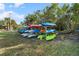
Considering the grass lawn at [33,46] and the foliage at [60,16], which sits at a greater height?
the foliage at [60,16]

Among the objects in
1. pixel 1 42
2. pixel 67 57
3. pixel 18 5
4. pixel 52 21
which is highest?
pixel 18 5

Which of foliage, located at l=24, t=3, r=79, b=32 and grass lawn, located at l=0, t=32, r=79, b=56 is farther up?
foliage, located at l=24, t=3, r=79, b=32

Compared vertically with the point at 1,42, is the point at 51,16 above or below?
above

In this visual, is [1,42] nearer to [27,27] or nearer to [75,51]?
[27,27]

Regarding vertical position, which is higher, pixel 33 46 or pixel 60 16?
pixel 60 16

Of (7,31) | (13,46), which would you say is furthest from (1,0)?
(13,46)

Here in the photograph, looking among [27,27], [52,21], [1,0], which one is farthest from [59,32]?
[1,0]
